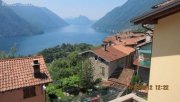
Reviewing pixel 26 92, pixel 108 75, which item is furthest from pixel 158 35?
pixel 108 75

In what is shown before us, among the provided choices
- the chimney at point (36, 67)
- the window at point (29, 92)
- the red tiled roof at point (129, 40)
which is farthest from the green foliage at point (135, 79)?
the window at point (29, 92)

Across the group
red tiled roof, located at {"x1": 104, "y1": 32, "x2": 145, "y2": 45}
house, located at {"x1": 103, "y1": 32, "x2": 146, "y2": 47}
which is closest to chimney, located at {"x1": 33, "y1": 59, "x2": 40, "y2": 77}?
house, located at {"x1": 103, "y1": 32, "x2": 146, "y2": 47}

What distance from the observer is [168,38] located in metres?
6.23

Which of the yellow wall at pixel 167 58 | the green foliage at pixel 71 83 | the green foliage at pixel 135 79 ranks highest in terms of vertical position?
the yellow wall at pixel 167 58

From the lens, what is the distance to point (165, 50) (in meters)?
6.34

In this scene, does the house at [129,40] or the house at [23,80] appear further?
the house at [129,40]

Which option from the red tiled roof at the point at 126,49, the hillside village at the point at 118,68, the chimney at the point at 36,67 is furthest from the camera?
the red tiled roof at the point at 126,49

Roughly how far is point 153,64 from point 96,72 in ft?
103

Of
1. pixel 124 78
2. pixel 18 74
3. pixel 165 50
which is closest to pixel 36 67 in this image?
pixel 18 74

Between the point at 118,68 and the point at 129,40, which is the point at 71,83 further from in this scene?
the point at 129,40

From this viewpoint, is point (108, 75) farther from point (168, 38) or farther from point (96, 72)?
point (168, 38)

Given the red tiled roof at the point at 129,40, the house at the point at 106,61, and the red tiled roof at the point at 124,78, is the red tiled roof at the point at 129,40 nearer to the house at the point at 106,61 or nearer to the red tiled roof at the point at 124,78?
the house at the point at 106,61

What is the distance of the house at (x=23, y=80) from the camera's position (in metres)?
16.6

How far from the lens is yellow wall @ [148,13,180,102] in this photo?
6078 millimetres
